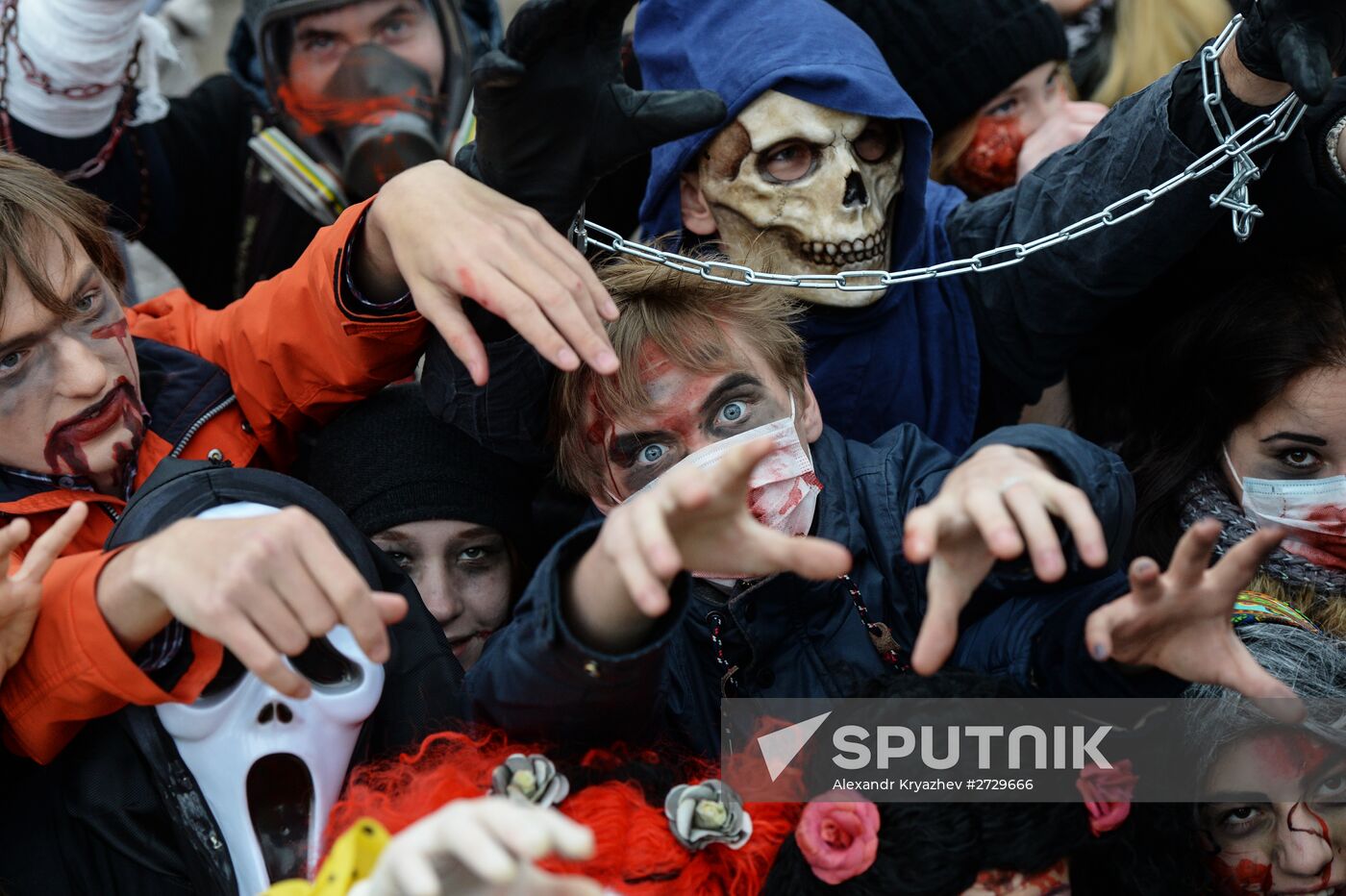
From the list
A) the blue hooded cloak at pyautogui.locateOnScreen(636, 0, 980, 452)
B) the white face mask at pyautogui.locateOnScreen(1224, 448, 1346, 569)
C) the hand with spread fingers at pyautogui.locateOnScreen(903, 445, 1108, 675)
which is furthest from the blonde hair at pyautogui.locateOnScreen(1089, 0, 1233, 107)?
the hand with spread fingers at pyautogui.locateOnScreen(903, 445, 1108, 675)

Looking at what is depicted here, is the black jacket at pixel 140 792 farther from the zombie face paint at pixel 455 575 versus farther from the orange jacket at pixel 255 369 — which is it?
the zombie face paint at pixel 455 575

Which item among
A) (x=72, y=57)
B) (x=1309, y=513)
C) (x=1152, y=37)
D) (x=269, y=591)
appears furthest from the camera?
(x=1152, y=37)

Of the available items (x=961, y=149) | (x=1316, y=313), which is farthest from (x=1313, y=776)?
(x=961, y=149)

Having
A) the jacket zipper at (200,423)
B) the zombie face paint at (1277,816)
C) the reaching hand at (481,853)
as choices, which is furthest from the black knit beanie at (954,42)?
the reaching hand at (481,853)

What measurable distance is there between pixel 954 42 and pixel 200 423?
1.74m

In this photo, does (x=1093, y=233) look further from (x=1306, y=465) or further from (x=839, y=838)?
(x=839, y=838)

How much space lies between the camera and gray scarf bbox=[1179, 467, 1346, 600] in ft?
7.62

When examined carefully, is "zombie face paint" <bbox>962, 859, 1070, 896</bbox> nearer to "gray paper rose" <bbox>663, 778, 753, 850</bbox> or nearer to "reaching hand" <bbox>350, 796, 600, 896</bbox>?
"gray paper rose" <bbox>663, 778, 753, 850</bbox>

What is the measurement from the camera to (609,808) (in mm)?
1736

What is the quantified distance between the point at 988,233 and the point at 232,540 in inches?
58.5

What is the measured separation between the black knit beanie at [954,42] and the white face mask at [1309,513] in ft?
3.78

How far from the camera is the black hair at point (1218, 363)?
2373mm

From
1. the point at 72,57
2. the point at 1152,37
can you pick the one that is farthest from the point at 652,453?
the point at 1152,37

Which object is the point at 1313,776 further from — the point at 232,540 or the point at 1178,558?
the point at 232,540
